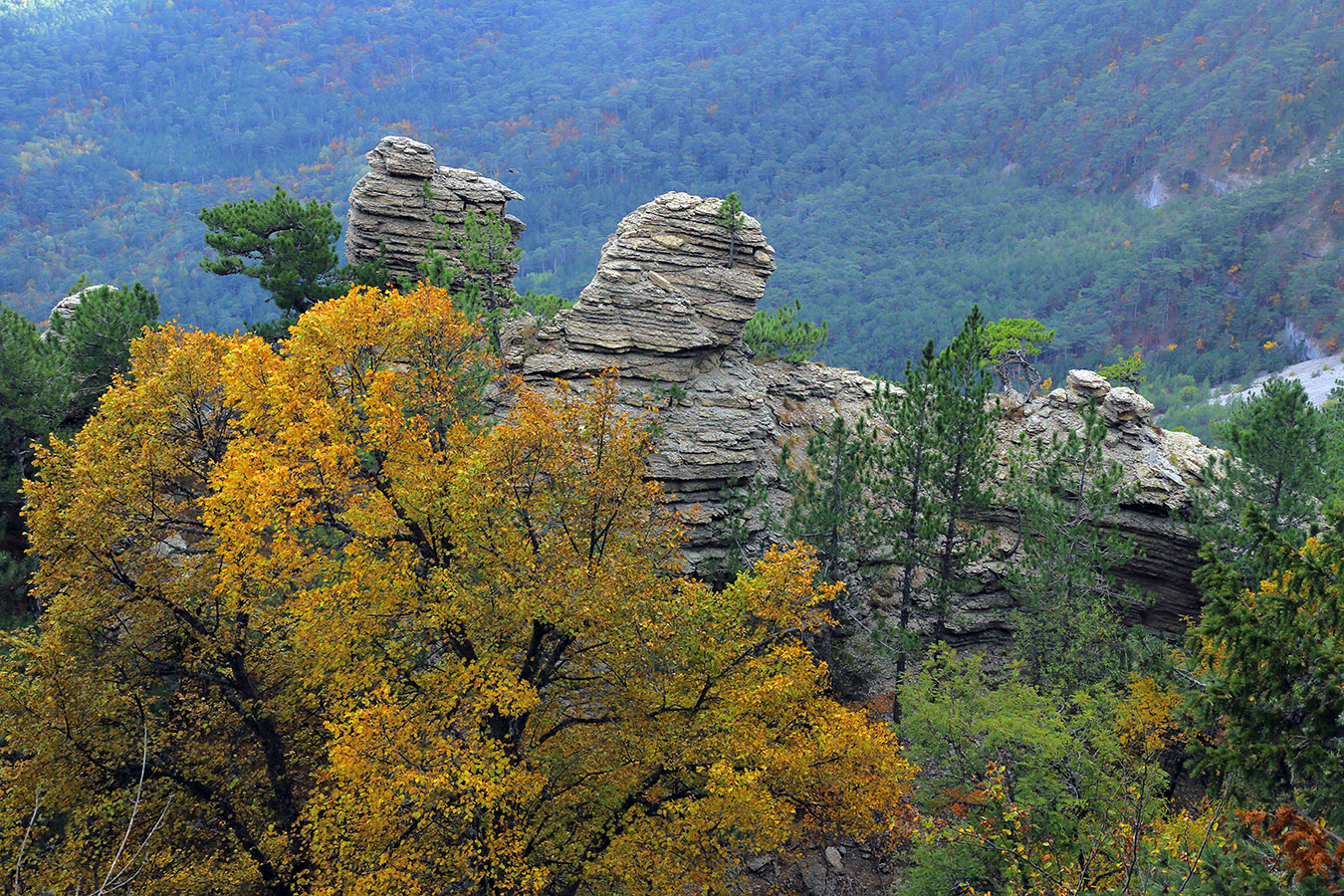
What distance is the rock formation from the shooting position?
33500 mm

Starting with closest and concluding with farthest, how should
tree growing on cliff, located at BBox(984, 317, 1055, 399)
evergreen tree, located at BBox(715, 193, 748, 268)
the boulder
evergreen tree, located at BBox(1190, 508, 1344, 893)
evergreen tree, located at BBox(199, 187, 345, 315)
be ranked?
evergreen tree, located at BBox(1190, 508, 1344, 893), the boulder, evergreen tree, located at BBox(199, 187, 345, 315), evergreen tree, located at BBox(715, 193, 748, 268), tree growing on cliff, located at BBox(984, 317, 1055, 399)

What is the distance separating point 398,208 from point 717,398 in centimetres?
1663

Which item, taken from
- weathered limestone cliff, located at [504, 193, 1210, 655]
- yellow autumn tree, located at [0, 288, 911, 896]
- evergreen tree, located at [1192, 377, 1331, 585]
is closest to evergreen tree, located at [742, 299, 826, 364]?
weathered limestone cliff, located at [504, 193, 1210, 655]

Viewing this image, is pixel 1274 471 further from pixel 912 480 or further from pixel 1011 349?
pixel 1011 349

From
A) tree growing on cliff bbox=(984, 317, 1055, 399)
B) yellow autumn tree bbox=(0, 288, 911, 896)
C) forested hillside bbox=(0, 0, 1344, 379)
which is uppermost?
forested hillside bbox=(0, 0, 1344, 379)

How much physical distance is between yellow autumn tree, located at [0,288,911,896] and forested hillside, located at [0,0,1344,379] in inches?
3697

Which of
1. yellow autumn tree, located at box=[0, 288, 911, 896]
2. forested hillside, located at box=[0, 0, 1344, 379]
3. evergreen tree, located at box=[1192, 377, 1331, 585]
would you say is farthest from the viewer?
forested hillside, located at box=[0, 0, 1344, 379]

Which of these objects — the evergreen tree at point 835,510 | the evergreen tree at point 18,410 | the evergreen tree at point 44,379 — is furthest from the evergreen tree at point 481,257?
the evergreen tree at point 835,510

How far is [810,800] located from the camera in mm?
16656

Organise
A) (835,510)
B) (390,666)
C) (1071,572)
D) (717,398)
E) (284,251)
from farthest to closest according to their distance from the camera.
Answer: (284,251), (717,398), (835,510), (1071,572), (390,666)

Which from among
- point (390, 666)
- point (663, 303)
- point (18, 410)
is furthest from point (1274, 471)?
point (18, 410)

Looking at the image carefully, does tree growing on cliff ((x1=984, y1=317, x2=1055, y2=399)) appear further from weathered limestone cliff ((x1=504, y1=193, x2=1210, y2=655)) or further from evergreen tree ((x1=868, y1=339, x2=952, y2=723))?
evergreen tree ((x1=868, y1=339, x2=952, y2=723))

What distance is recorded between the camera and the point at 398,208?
33781mm

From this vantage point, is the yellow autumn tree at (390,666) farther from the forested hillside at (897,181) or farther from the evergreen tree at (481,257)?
the forested hillside at (897,181)
